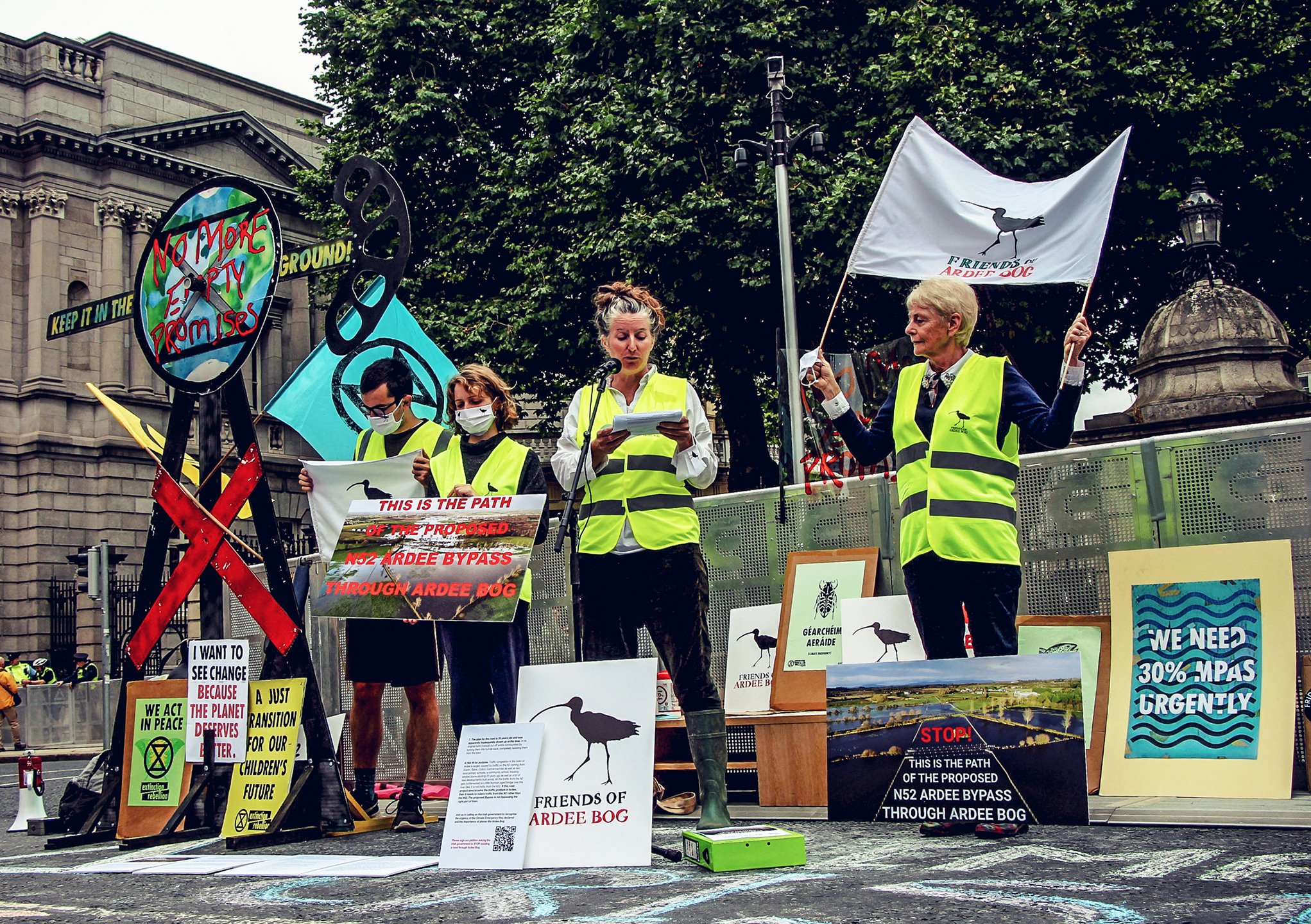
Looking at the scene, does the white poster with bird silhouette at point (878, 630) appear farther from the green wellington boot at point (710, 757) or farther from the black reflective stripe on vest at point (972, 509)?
the black reflective stripe on vest at point (972, 509)

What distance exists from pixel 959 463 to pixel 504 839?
226 cm

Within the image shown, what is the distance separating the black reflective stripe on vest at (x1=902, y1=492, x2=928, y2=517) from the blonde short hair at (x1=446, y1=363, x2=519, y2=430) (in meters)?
1.97

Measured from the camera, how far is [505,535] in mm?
5637

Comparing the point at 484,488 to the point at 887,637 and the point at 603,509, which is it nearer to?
the point at 603,509

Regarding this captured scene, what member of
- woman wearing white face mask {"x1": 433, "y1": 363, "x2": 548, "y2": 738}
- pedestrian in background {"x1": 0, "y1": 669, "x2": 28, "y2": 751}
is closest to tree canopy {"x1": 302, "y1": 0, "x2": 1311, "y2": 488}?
pedestrian in background {"x1": 0, "y1": 669, "x2": 28, "y2": 751}

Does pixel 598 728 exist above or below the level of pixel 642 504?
below

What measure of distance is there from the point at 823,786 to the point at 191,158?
30.0 meters

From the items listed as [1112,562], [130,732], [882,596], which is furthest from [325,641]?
[1112,562]

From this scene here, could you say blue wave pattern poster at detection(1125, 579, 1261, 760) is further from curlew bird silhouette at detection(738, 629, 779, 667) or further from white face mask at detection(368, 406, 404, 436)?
white face mask at detection(368, 406, 404, 436)

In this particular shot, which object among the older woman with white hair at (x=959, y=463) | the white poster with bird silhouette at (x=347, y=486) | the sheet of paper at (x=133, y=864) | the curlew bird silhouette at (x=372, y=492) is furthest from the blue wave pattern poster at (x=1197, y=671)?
the sheet of paper at (x=133, y=864)

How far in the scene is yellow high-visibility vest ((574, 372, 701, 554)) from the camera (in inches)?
220

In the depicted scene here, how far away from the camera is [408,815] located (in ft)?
20.9

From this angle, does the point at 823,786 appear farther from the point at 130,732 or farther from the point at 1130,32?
the point at 1130,32

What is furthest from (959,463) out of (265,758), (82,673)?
(82,673)
